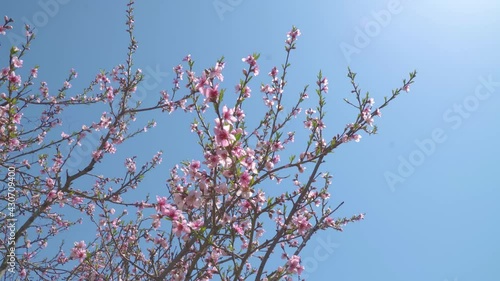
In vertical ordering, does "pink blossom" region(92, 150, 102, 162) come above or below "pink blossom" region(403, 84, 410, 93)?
above

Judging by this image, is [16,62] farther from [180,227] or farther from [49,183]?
[180,227]

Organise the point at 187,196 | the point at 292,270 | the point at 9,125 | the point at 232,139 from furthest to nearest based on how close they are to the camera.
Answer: the point at 9,125
the point at 292,270
the point at 187,196
the point at 232,139

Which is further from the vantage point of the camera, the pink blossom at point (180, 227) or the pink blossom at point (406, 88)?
the pink blossom at point (406, 88)

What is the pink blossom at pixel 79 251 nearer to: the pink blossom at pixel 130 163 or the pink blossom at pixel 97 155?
the pink blossom at pixel 97 155

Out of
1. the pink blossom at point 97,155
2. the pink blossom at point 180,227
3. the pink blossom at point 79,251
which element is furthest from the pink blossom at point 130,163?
the pink blossom at point 180,227

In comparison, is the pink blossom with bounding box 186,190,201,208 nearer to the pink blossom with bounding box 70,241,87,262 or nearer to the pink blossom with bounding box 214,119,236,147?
the pink blossom with bounding box 214,119,236,147

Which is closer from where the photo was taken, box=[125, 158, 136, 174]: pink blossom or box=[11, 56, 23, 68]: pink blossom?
box=[11, 56, 23, 68]: pink blossom

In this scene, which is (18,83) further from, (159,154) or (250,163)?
(250,163)

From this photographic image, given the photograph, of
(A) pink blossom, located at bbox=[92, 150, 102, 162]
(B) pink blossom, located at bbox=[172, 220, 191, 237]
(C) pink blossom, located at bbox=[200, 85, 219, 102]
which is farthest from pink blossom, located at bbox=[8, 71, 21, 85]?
(C) pink blossom, located at bbox=[200, 85, 219, 102]

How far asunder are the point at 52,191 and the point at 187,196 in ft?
12.5

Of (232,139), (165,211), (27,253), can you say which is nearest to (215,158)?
(232,139)

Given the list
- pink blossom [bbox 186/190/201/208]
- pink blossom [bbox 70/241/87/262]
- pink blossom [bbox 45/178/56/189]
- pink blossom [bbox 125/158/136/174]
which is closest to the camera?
pink blossom [bbox 186/190/201/208]

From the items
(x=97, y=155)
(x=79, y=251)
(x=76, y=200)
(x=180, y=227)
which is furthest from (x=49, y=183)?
(x=180, y=227)

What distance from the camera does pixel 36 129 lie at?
5957 millimetres
